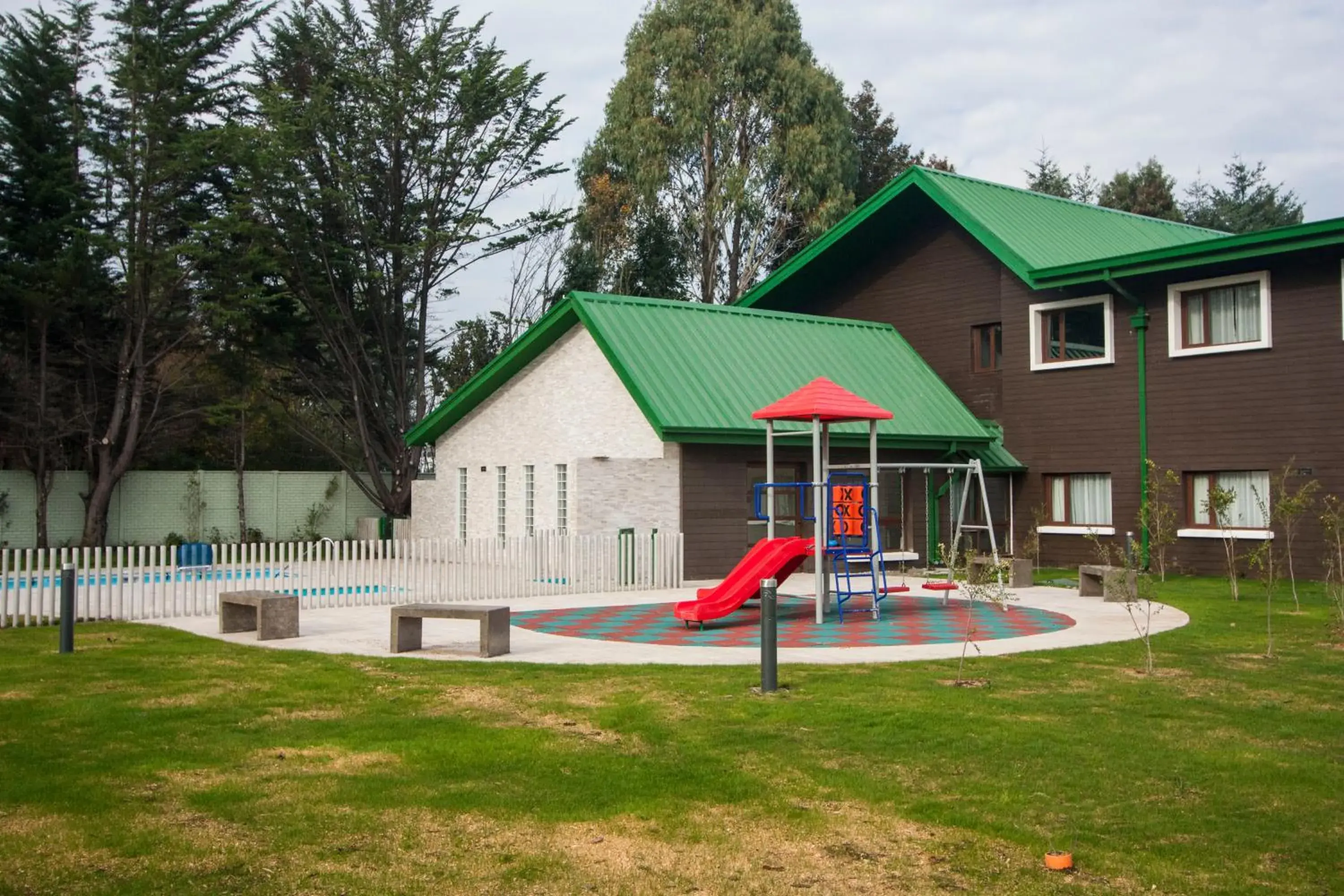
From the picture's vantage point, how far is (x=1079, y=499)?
Result: 25938 millimetres

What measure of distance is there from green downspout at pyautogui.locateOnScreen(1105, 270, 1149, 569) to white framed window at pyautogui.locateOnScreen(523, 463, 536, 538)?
39.1ft

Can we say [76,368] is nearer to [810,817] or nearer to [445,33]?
[445,33]

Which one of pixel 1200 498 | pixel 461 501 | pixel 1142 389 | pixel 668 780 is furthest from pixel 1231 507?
pixel 668 780

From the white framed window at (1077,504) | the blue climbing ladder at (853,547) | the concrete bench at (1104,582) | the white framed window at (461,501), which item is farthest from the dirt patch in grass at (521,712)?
the white framed window at (461,501)

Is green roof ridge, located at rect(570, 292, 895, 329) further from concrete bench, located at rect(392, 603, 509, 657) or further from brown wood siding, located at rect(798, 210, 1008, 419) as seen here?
concrete bench, located at rect(392, 603, 509, 657)

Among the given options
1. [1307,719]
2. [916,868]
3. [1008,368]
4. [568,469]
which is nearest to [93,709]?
[916,868]

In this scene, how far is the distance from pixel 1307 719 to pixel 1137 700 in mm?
1212

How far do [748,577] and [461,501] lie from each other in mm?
14855

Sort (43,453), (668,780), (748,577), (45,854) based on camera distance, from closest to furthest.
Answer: (45,854) → (668,780) → (748,577) → (43,453)

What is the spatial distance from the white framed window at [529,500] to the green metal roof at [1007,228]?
313 inches

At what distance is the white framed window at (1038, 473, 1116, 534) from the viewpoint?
83.5 feet

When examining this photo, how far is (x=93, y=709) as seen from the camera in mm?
9750

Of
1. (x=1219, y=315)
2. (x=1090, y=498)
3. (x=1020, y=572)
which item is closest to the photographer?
(x=1020, y=572)

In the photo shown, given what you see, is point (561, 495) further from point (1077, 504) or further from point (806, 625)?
point (806, 625)
